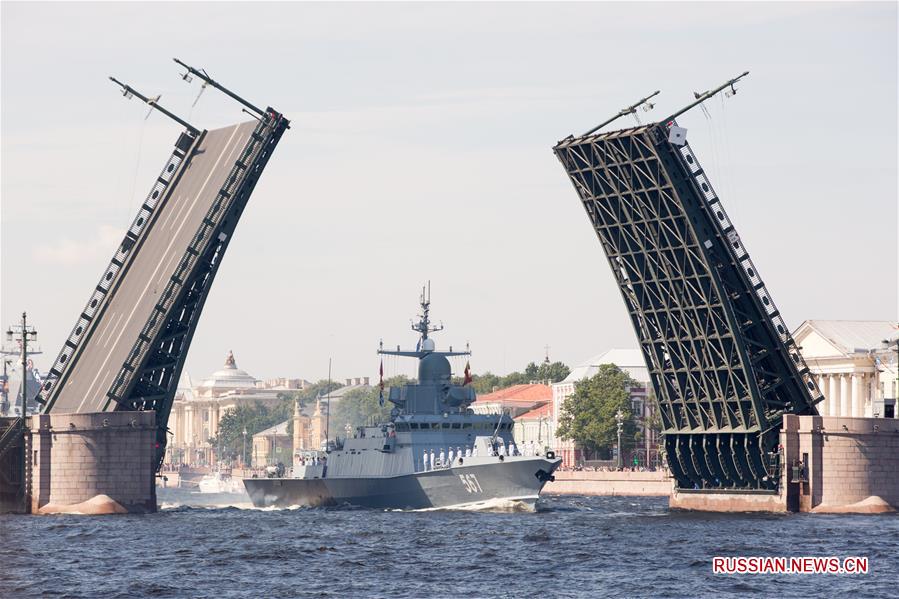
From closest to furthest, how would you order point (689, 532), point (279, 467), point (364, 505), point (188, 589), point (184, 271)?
1. point (188, 589)
2. point (689, 532)
3. point (184, 271)
4. point (364, 505)
5. point (279, 467)

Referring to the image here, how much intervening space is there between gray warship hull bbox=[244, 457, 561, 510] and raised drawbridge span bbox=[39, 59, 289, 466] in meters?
8.34

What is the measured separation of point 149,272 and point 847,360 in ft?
130

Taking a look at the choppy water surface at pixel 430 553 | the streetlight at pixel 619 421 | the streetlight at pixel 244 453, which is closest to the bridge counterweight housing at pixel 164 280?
the choppy water surface at pixel 430 553

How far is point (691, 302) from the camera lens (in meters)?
53.4

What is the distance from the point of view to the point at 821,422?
5444 cm

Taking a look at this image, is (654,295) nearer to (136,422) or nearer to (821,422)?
(821,422)

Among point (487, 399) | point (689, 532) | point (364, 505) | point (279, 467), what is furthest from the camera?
point (487, 399)

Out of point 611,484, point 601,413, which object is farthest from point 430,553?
point 601,413

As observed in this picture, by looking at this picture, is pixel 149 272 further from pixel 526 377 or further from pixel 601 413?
pixel 526 377

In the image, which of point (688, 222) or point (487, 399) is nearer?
point (688, 222)

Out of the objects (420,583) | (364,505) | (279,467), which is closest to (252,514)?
(364,505)

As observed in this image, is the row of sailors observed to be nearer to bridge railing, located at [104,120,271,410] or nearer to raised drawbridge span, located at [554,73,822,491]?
raised drawbridge span, located at [554,73,822,491]

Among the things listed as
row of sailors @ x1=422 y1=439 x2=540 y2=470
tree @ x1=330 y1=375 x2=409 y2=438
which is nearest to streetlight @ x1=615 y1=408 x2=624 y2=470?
tree @ x1=330 y1=375 x2=409 y2=438

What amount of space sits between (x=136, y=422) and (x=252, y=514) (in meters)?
10.4
